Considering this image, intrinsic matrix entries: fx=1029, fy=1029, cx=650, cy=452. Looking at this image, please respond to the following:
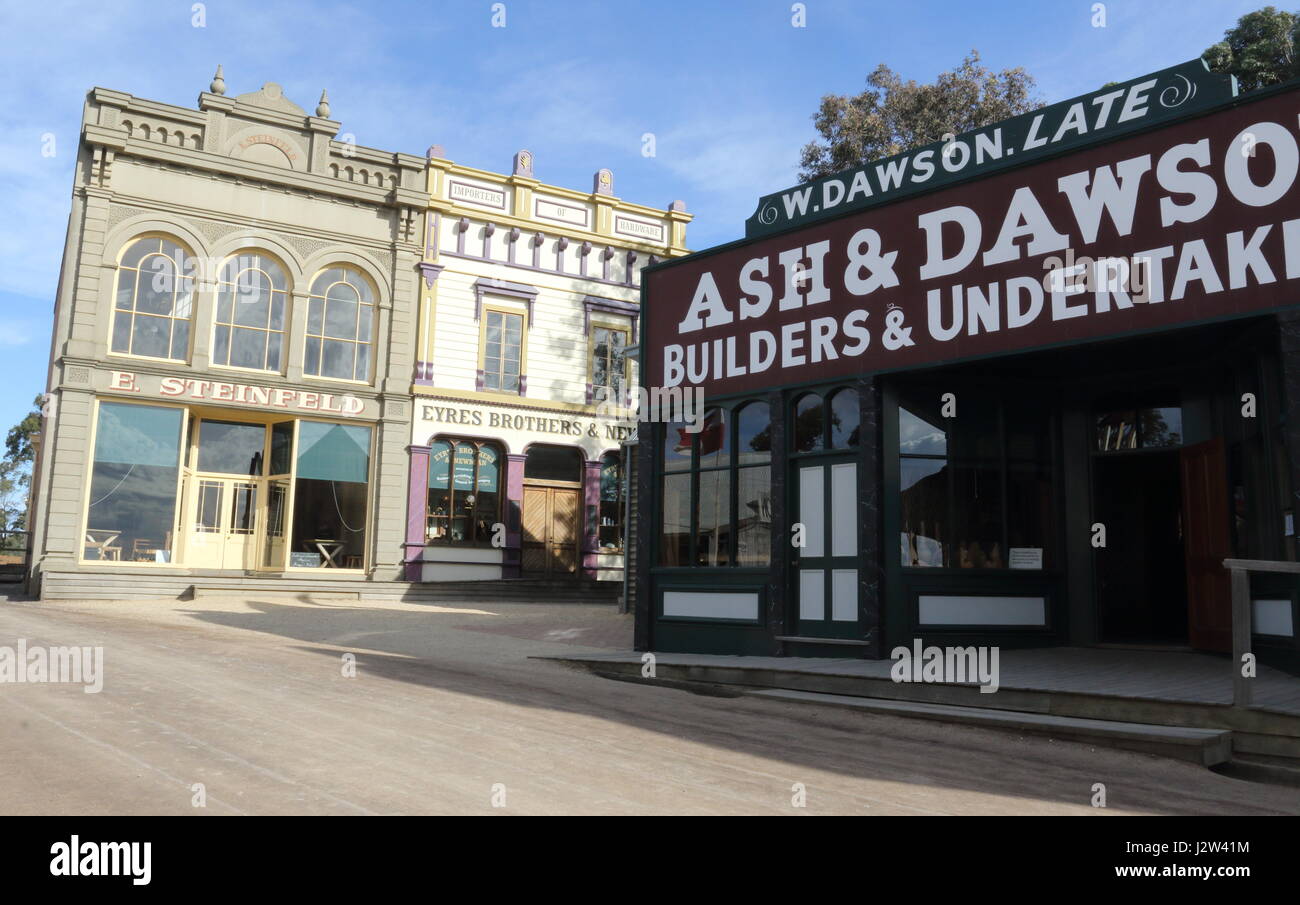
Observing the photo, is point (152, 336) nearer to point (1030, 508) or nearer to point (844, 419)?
point (844, 419)

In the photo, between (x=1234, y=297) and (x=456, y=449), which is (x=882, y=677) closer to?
(x=1234, y=297)

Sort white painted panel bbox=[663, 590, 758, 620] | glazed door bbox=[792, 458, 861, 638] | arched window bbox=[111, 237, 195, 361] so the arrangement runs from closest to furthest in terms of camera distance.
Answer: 1. glazed door bbox=[792, 458, 861, 638]
2. white painted panel bbox=[663, 590, 758, 620]
3. arched window bbox=[111, 237, 195, 361]

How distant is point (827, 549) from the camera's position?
11.5 metres

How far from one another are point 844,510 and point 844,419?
3.40 ft

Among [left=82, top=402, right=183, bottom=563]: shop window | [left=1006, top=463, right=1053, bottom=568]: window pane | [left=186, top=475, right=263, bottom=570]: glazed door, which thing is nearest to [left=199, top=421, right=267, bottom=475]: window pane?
[left=186, top=475, right=263, bottom=570]: glazed door

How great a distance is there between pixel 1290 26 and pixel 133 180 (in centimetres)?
2699

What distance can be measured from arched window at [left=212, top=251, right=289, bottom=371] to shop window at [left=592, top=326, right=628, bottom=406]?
8272 millimetres

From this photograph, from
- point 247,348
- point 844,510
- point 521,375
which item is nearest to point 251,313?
point 247,348

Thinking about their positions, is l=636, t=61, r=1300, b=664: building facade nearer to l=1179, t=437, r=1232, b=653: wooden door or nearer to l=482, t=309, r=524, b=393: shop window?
l=1179, t=437, r=1232, b=653: wooden door

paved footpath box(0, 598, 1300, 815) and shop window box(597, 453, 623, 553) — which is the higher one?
shop window box(597, 453, 623, 553)

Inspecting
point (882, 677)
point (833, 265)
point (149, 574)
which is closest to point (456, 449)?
point (149, 574)

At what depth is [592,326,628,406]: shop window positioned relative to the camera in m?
28.4

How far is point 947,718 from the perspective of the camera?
8.29 metres
